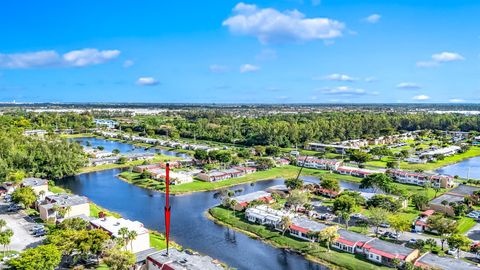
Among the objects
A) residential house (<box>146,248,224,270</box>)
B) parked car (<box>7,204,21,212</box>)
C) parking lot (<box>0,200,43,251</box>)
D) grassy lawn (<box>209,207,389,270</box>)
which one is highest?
residential house (<box>146,248,224,270</box>)

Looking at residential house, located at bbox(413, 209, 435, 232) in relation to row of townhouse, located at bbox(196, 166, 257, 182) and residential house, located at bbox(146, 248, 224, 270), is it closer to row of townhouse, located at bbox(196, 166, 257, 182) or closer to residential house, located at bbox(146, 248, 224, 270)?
residential house, located at bbox(146, 248, 224, 270)

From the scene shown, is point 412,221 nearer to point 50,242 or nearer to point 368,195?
point 368,195

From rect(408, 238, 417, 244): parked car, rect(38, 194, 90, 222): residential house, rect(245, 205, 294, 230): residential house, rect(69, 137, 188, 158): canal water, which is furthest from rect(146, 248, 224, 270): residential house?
rect(69, 137, 188, 158): canal water

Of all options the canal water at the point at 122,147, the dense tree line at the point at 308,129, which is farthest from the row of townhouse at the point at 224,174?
the dense tree line at the point at 308,129

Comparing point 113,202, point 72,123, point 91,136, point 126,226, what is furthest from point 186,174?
point 72,123

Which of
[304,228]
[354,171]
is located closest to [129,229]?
→ [304,228]

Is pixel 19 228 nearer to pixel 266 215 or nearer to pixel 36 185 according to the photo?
pixel 36 185
